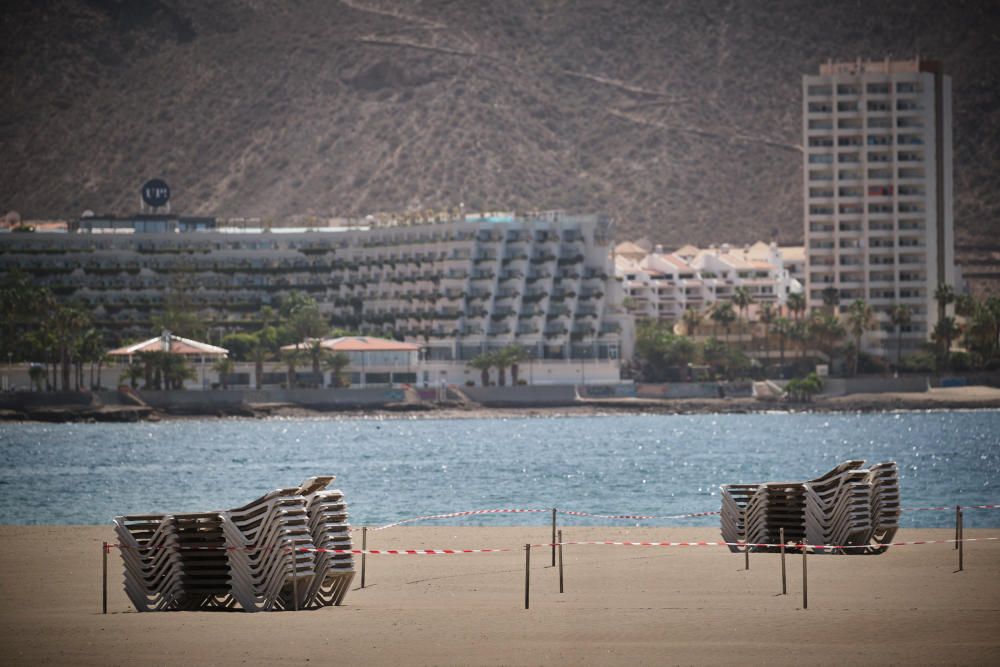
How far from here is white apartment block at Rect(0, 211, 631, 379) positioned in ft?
593

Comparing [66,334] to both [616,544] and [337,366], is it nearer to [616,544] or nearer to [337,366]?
[337,366]

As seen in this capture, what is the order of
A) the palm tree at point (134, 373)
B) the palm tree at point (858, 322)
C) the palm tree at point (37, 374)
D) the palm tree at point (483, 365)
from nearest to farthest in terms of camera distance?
the palm tree at point (37, 374)
the palm tree at point (134, 373)
the palm tree at point (483, 365)
the palm tree at point (858, 322)

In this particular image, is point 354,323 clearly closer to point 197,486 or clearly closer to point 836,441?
point 836,441

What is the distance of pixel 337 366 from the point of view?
166m

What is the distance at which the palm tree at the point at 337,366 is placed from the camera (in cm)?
16588

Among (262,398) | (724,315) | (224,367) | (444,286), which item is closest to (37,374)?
(224,367)

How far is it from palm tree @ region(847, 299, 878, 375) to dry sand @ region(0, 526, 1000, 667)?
144 meters

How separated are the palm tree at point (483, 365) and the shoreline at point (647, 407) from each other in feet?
22.4

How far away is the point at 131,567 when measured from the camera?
25.3 metres

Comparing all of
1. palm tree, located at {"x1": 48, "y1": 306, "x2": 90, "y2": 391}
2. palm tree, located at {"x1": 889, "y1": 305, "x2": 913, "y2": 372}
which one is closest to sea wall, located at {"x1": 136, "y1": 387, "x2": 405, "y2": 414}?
palm tree, located at {"x1": 48, "y1": 306, "x2": 90, "y2": 391}

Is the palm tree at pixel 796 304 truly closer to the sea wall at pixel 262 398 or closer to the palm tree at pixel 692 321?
the palm tree at pixel 692 321

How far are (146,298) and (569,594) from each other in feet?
573

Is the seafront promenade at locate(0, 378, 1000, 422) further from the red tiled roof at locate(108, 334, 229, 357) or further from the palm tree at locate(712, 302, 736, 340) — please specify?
the palm tree at locate(712, 302, 736, 340)

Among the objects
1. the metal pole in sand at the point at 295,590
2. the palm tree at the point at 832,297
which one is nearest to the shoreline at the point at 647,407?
the palm tree at the point at 832,297
